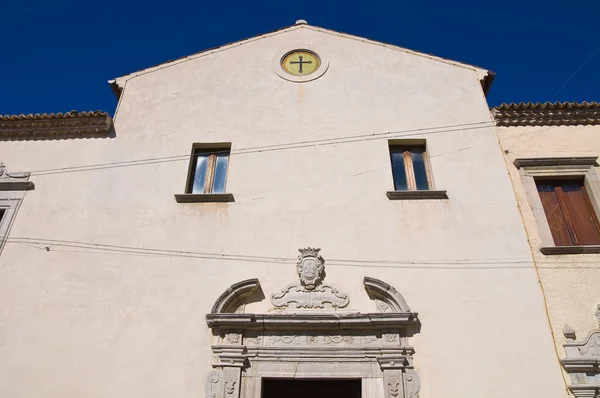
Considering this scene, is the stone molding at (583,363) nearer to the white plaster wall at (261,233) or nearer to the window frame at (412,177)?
the white plaster wall at (261,233)

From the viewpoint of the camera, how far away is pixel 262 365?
268 inches

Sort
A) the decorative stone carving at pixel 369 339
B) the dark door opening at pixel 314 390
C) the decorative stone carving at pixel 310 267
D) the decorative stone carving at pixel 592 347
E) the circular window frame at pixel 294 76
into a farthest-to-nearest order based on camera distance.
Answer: the circular window frame at pixel 294 76, the dark door opening at pixel 314 390, the decorative stone carving at pixel 310 267, the decorative stone carving at pixel 369 339, the decorative stone carving at pixel 592 347

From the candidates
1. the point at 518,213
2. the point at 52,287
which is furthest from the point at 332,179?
the point at 52,287

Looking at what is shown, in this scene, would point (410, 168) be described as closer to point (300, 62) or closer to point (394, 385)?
point (300, 62)

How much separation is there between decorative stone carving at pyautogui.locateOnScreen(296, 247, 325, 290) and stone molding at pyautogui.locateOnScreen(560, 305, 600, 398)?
361 cm

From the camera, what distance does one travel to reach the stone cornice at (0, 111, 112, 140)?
30.9ft

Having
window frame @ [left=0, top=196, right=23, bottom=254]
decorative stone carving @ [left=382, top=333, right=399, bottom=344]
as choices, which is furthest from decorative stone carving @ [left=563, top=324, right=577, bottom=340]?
window frame @ [left=0, top=196, right=23, bottom=254]

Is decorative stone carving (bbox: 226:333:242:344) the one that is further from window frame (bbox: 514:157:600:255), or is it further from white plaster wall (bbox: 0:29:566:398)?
window frame (bbox: 514:157:600:255)

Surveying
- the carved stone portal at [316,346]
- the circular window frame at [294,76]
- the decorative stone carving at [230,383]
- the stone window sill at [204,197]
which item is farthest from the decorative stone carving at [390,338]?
the circular window frame at [294,76]

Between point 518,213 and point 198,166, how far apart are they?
5803 mm

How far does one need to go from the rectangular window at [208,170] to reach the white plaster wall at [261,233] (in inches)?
9.8

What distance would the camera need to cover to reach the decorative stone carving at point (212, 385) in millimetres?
6547

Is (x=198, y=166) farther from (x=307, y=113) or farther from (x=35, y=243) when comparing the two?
(x=35, y=243)

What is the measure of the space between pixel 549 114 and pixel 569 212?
208 cm
